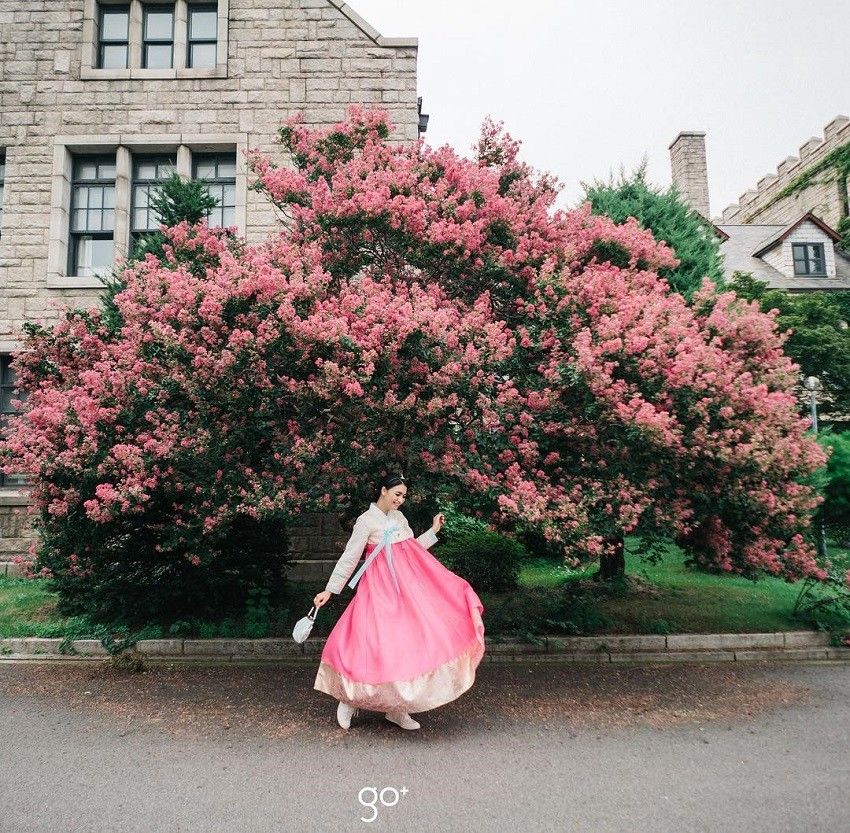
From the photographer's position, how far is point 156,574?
27.3ft

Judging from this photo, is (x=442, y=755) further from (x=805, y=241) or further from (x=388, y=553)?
(x=805, y=241)

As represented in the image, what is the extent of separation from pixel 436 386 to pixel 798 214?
109 feet

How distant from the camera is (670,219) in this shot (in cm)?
1223

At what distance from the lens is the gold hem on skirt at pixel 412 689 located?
481 cm

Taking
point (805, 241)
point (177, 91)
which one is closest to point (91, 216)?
point (177, 91)

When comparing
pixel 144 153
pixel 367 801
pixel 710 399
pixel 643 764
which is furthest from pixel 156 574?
pixel 144 153

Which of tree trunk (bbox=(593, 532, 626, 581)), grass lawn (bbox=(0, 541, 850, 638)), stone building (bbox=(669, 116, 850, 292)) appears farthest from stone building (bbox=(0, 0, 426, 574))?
stone building (bbox=(669, 116, 850, 292))

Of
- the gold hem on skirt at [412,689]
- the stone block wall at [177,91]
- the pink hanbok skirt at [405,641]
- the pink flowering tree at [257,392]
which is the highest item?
the stone block wall at [177,91]

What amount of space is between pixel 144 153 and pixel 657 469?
12047 mm

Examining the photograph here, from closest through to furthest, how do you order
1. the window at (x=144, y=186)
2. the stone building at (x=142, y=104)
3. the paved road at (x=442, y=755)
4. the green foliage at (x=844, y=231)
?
1. the paved road at (x=442, y=755)
2. the stone building at (x=142, y=104)
3. the window at (x=144, y=186)
4. the green foliage at (x=844, y=231)

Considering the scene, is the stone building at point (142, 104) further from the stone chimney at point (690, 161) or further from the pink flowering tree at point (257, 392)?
the stone chimney at point (690, 161)

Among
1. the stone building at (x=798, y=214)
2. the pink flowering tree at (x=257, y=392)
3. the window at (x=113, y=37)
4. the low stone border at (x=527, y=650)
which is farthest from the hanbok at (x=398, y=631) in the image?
the stone building at (x=798, y=214)

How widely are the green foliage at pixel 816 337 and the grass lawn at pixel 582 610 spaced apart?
948cm

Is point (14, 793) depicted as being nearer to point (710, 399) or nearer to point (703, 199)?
point (710, 399)
